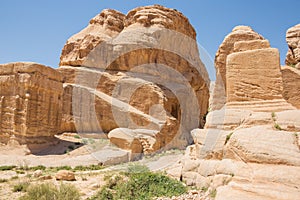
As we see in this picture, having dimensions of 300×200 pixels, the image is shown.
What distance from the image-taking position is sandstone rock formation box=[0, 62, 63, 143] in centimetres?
1408

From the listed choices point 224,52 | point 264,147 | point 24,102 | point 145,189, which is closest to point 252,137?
point 264,147

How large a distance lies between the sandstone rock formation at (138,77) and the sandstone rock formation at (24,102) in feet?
14.5

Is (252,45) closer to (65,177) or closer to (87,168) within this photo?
(65,177)

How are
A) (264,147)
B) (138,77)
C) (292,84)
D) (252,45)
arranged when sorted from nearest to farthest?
(264,147)
(252,45)
(292,84)
(138,77)

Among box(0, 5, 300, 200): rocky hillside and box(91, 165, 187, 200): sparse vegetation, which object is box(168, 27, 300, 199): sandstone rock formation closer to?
box(0, 5, 300, 200): rocky hillside

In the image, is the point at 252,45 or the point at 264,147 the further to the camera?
the point at 252,45

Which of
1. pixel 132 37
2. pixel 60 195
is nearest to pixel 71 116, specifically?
pixel 132 37

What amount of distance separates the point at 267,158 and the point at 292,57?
28.4 ft

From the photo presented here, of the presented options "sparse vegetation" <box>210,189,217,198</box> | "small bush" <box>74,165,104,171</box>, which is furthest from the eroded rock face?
"small bush" <box>74,165,104,171</box>

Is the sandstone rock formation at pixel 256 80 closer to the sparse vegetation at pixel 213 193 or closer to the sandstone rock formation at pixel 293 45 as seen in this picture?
the sparse vegetation at pixel 213 193

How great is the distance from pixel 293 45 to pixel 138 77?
13354 mm

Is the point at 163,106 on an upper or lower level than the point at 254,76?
lower

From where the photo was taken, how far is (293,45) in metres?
11.4

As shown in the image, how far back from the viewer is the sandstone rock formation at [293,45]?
36.5 ft
